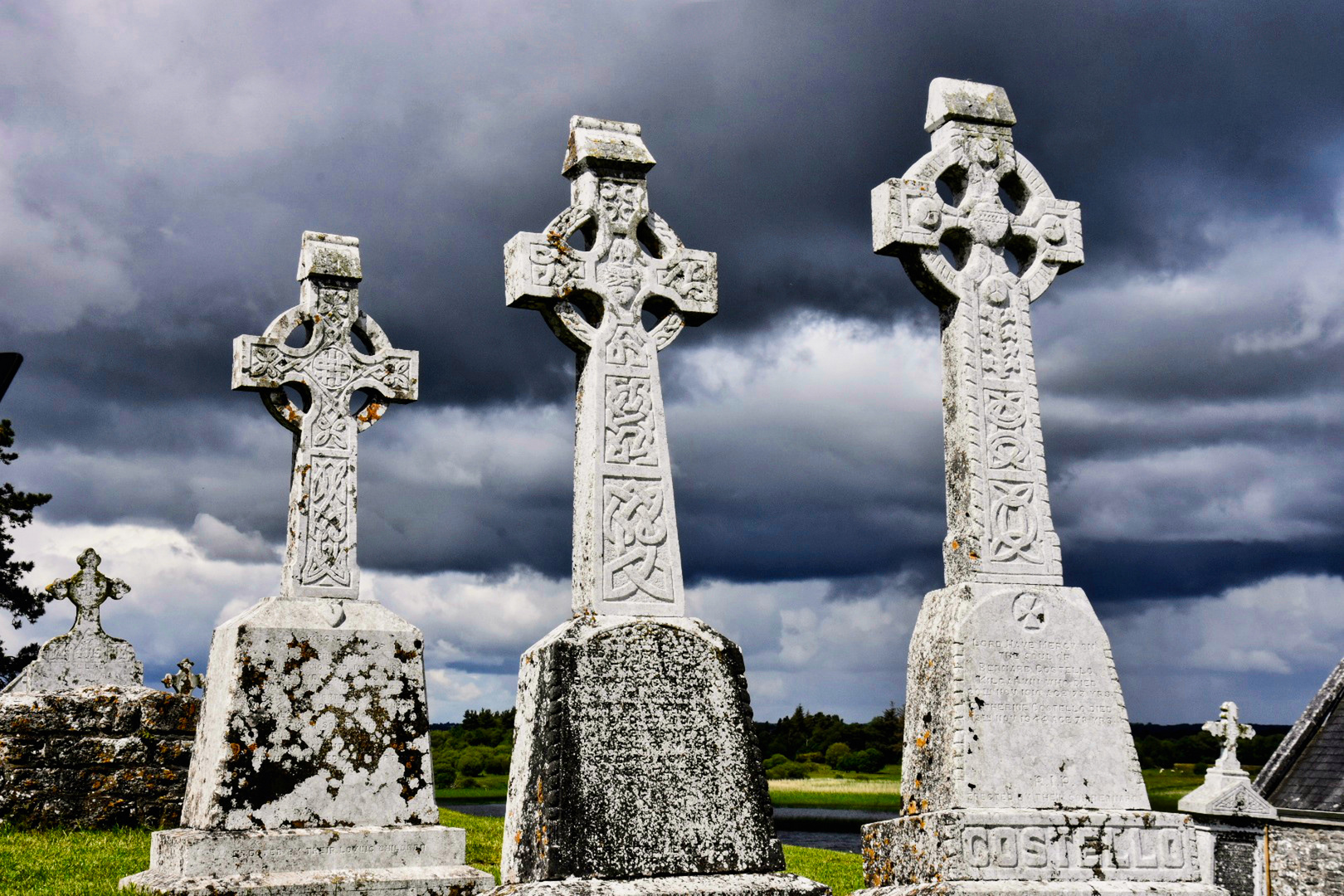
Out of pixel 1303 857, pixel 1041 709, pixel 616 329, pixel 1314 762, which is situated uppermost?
pixel 616 329

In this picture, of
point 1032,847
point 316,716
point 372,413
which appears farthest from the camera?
point 372,413

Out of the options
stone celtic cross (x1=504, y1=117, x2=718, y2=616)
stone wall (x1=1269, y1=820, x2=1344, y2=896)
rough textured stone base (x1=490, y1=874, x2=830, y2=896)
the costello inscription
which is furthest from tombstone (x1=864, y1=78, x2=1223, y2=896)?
stone wall (x1=1269, y1=820, x2=1344, y2=896)

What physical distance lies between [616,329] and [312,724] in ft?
13.9

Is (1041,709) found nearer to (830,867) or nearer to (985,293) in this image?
(985,293)

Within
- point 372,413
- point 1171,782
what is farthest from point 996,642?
point 1171,782

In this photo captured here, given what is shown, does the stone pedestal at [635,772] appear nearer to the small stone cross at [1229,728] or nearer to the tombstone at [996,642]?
the tombstone at [996,642]

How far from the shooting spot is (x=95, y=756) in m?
12.8

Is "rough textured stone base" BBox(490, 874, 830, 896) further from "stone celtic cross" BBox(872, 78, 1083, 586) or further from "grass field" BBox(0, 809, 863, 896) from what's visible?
"grass field" BBox(0, 809, 863, 896)

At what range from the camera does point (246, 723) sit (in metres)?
9.59

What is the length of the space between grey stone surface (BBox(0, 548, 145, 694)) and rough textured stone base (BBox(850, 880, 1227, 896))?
39.9 feet

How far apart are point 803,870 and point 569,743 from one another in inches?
316

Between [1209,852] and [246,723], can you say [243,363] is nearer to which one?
[246,723]

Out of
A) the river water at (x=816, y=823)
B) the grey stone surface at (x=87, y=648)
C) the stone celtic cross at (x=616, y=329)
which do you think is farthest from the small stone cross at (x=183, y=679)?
the stone celtic cross at (x=616, y=329)

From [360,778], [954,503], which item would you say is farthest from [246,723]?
[954,503]
